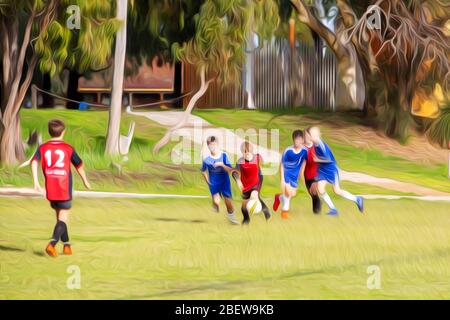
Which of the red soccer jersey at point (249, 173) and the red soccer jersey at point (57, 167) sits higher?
the red soccer jersey at point (57, 167)

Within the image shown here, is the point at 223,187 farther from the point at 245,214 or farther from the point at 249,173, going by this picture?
the point at 249,173

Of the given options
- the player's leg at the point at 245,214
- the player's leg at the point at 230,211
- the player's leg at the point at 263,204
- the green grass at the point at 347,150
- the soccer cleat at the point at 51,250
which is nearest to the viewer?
the soccer cleat at the point at 51,250

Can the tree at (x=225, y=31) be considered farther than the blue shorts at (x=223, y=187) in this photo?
Yes

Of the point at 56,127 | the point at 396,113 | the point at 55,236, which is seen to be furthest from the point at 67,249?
the point at 396,113

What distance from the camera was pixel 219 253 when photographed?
42.8ft

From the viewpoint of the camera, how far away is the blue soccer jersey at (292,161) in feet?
50.4

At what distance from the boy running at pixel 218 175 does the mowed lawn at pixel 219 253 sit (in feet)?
1.35

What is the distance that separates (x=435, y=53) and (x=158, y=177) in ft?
24.2

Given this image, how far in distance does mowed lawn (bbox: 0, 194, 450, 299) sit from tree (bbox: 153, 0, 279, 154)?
459 cm

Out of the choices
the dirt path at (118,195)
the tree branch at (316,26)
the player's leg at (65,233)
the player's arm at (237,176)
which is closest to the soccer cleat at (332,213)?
the player's arm at (237,176)

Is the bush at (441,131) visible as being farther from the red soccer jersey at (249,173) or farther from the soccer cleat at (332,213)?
the red soccer jersey at (249,173)

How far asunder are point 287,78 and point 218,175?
16.7 meters

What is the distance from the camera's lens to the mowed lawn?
35.8 ft

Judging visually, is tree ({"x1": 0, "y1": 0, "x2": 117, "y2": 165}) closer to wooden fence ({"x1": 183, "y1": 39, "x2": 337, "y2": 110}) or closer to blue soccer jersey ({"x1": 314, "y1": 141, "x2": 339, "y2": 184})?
blue soccer jersey ({"x1": 314, "y1": 141, "x2": 339, "y2": 184})
